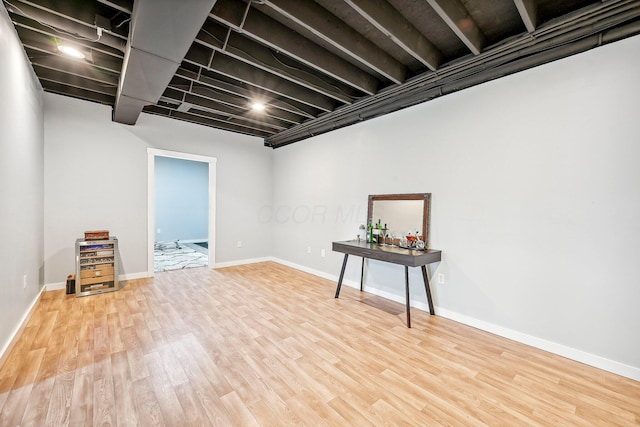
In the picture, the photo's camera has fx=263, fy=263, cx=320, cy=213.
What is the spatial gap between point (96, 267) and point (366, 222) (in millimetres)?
3816

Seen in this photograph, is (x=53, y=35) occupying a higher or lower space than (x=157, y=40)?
higher

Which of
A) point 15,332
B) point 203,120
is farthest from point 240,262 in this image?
point 15,332

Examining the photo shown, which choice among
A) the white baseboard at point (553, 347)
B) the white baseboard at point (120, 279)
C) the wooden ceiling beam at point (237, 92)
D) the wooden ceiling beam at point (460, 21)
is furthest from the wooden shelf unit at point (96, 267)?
the wooden ceiling beam at point (460, 21)

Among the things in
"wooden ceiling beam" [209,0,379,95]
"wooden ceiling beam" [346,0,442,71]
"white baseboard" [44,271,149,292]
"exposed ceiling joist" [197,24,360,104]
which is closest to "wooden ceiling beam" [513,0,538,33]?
"wooden ceiling beam" [346,0,442,71]

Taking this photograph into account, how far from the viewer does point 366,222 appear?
3914 mm

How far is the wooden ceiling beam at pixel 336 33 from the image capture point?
1.98 m

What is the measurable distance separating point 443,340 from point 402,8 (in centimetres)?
293

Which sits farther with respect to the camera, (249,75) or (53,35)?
(249,75)

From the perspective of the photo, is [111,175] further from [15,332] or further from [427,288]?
[427,288]

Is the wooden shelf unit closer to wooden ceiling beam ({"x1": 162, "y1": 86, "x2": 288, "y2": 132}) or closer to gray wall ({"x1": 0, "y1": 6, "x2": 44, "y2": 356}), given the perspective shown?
gray wall ({"x1": 0, "y1": 6, "x2": 44, "y2": 356})

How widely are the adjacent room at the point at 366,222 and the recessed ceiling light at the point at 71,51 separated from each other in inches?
1.1

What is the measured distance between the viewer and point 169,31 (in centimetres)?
192

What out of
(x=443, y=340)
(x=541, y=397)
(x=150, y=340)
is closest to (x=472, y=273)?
(x=443, y=340)

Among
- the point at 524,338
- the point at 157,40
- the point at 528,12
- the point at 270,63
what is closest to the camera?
the point at 528,12
